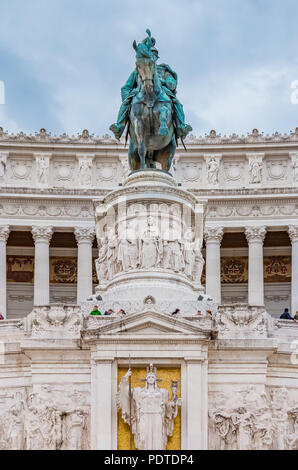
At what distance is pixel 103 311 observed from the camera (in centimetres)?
3250

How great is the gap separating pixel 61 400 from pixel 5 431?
62.3 inches

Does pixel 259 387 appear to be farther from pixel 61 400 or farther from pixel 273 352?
pixel 61 400

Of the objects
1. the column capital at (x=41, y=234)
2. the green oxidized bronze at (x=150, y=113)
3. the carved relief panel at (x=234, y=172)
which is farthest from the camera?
the carved relief panel at (x=234, y=172)

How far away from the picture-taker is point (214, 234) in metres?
66.2

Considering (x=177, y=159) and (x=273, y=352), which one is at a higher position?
(x=177, y=159)

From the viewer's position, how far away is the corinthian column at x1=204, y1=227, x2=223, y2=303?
64.6 meters

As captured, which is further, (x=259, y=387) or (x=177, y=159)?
(x=177, y=159)

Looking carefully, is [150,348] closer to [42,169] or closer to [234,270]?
[234,270]

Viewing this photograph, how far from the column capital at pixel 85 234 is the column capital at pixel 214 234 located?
6458 millimetres

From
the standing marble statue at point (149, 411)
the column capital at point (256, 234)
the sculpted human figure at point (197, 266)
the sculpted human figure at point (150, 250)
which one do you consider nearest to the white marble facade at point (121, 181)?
the column capital at point (256, 234)

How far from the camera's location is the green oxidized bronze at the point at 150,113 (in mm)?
37031

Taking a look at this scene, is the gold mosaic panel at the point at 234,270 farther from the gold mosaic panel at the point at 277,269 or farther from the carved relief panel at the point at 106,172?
the carved relief panel at the point at 106,172

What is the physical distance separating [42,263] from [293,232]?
14191mm

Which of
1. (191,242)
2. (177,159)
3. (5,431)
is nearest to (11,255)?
(177,159)
